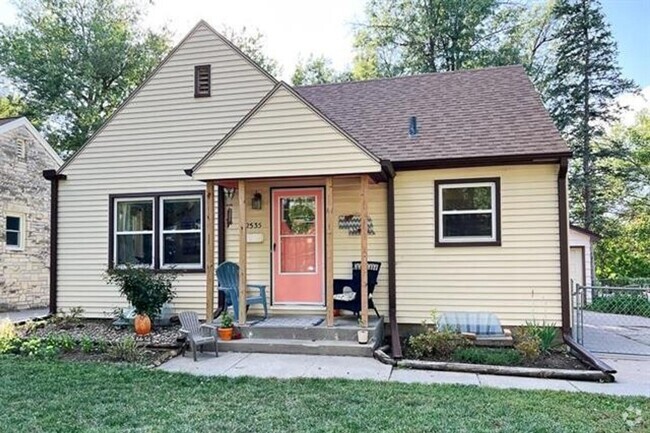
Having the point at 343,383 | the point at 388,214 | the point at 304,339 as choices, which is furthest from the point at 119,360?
the point at 388,214

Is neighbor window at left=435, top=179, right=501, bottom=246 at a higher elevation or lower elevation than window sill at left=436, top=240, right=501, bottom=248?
higher

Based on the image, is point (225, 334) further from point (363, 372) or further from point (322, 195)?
point (322, 195)

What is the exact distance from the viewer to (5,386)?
507cm

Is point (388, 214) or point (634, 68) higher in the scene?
point (634, 68)

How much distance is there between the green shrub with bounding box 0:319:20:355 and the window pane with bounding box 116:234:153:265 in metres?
2.21

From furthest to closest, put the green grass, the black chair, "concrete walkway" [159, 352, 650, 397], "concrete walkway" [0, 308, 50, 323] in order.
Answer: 1. "concrete walkway" [0, 308, 50, 323]
2. the black chair
3. "concrete walkway" [159, 352, 650, 397]
4. the green grass

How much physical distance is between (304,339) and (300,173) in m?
2.61

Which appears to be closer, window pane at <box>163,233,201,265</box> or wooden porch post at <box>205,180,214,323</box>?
wooden porch post at <box>205,180,214,323</box>

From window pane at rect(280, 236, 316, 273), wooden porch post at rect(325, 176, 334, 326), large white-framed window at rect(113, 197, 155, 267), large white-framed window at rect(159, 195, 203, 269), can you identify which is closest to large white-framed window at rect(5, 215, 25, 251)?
large white-framed window at rect(113, 197, 155, 267)

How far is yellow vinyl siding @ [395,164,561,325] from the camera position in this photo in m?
7.41

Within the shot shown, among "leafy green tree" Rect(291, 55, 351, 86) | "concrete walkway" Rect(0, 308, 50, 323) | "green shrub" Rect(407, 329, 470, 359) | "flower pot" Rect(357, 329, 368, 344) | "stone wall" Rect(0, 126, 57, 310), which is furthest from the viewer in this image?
"leafy green tree" Rect(291, 55, 351, 86)

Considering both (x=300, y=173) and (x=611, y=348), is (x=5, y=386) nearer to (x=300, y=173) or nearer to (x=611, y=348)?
(x=300, y=173)

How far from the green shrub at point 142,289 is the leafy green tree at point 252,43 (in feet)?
60.8

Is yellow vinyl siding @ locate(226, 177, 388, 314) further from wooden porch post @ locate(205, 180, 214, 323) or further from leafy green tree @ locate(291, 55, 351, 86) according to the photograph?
leafy green tree @ locate(291, 55, 351, 86)
